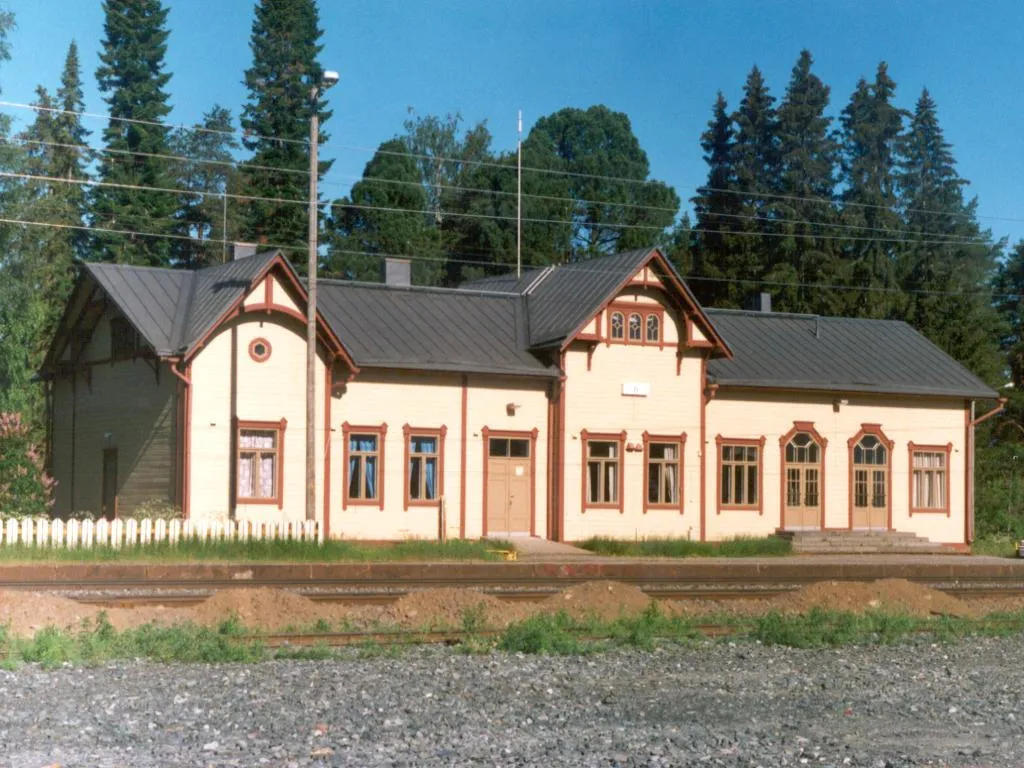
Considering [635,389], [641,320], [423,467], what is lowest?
[423,467]

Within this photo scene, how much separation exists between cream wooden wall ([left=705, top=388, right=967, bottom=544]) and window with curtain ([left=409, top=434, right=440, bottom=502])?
7.28 m

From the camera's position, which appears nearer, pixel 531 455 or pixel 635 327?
pixel 531 455

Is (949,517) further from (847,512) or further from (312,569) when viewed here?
(312,569)

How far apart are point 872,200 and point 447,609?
54673 millimetres

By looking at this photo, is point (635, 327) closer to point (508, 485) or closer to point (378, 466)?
point (508, 485)

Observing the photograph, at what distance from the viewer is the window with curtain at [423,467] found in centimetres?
3397

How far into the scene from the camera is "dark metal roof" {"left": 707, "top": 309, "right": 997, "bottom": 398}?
38438mm

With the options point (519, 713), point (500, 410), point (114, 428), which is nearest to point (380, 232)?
point (500, 410)

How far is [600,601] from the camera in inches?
789

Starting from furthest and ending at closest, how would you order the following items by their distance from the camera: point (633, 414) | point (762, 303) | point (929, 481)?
point (762, 303), point (929, 481), point (633, 414)

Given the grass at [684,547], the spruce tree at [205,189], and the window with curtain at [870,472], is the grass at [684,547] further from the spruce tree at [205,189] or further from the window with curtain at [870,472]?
the spruce tree at [205,189]

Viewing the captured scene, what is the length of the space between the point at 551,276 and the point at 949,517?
12.3 meters

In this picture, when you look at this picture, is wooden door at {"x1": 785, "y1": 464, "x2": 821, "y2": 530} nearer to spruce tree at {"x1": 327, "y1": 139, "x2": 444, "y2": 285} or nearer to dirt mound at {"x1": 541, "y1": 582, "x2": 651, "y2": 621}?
dirt mound at {"x1": 541, "y1": 582, "x2": 651, "y2": 621}

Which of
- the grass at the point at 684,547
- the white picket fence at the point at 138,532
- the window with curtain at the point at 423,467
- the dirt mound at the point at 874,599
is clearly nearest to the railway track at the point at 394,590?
the dirt mound at the point at 874,599
